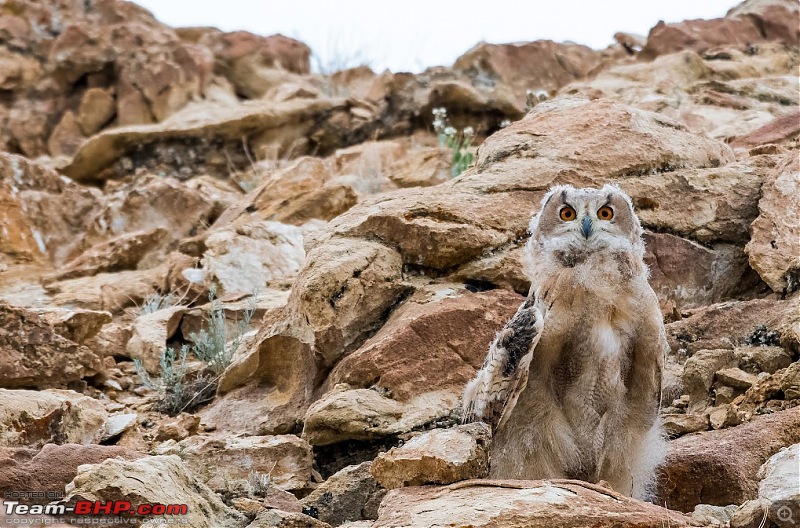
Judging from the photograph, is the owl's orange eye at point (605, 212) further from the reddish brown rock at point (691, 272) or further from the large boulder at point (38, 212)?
the large boulder at point (38, 212)

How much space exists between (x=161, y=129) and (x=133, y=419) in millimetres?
8429

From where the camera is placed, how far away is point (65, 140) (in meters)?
15.8

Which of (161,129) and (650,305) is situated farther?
(161,129)

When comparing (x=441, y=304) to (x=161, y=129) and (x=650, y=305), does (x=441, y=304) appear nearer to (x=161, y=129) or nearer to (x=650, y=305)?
(x=650, y=305)

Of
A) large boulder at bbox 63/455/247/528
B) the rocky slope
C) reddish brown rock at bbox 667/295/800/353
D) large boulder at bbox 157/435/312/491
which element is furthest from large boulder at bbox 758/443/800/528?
large boulder at bbox 157/435/312/491

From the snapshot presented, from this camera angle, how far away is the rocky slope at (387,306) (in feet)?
17.1

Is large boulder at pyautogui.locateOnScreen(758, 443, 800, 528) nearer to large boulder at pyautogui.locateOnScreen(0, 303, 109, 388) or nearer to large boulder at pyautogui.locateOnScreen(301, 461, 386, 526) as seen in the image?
large boulder at pyautogui.locateOnScreen(301, 461, 386, 526)

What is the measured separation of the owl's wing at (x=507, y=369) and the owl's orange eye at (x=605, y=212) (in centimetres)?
67

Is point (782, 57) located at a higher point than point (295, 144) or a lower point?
higher

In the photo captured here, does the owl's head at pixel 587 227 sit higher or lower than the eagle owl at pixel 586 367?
higher

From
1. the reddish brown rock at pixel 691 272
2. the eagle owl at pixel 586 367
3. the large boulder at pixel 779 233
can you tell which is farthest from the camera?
the reddish brown rock at pixel 691 272

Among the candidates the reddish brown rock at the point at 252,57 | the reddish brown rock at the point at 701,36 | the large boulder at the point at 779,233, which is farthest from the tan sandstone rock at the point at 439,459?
the reddish brown rock at the point at 252,57

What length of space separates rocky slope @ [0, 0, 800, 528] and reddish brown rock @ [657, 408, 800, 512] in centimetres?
1

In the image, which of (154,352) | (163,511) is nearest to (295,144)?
(154,352)
